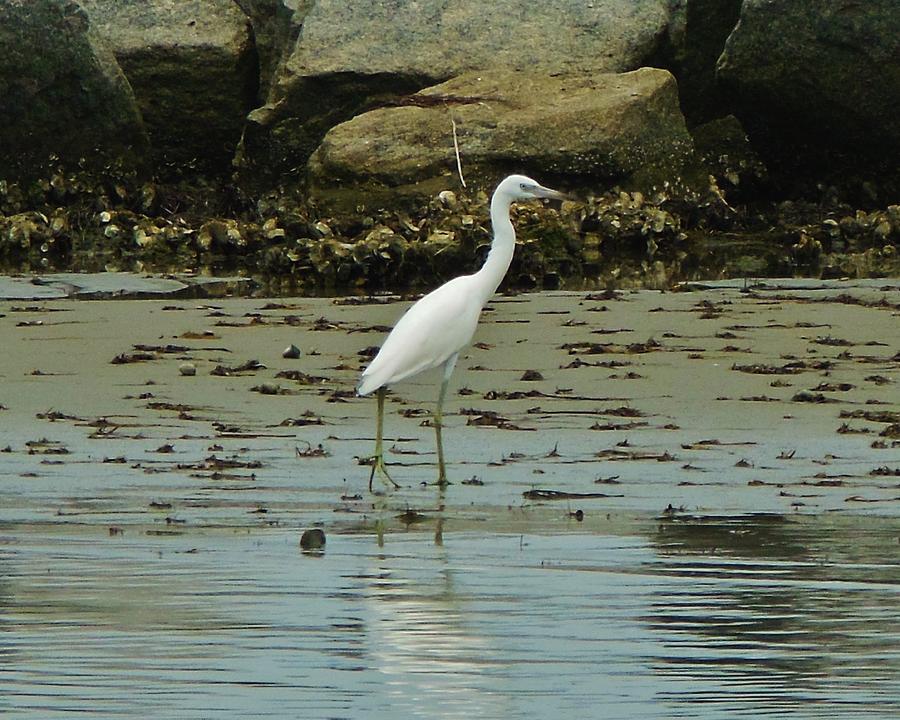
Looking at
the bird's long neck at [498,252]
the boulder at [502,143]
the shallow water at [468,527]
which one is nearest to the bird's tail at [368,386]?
the shallow water at [468,527]

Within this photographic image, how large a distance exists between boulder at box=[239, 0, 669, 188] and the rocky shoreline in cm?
3

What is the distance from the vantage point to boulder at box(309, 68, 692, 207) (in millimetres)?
20109

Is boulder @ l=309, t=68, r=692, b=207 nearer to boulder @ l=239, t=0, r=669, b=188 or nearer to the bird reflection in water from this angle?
boulder @ l=239, t=0, r=669, b=188

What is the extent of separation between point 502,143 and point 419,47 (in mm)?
2344

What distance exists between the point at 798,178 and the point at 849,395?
1281 centimetres

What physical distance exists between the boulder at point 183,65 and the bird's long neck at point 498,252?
13.4m

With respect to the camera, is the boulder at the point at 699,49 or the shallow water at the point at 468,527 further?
the boulder at the point at 699,49

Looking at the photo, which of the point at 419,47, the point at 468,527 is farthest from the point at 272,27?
the point at 468,527

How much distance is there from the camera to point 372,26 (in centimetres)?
2194

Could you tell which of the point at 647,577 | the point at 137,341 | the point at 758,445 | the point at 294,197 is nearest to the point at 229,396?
the point at 137,341

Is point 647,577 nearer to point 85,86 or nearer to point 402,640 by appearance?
point 402,640

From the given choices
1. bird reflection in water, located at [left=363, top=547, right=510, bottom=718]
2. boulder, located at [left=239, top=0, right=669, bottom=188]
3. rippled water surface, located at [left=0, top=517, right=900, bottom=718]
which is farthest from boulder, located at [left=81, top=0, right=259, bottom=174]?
bird reflection in water, located at [left=363, top=547, right=510, bottom=718]

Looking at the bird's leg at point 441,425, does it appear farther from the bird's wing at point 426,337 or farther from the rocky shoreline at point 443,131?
the rocky shoreline at point 443,131

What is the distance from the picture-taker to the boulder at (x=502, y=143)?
66.0 feet
